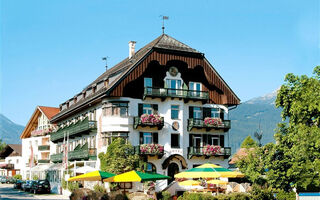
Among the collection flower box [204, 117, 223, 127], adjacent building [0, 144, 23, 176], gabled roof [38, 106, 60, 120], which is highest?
gabled roof [38, 106, 60, 120]

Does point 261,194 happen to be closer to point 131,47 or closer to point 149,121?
point 149,121

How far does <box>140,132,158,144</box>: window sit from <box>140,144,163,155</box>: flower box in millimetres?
1541

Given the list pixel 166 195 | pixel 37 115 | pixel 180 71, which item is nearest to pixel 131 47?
pixel 180 71

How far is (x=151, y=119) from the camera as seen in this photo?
45844 mm

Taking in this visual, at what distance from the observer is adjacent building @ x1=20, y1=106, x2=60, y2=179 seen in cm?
6894

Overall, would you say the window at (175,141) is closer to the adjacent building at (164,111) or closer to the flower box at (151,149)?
the adjacent building at (164,111)

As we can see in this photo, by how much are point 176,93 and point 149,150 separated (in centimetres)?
674

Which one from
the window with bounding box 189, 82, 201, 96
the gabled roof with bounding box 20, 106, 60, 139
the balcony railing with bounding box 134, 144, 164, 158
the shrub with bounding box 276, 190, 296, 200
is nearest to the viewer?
the shrub with bounding box 276, 190, 296, 200

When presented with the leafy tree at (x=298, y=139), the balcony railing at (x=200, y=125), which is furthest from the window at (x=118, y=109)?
the leafy tree at (x=298, y=139)

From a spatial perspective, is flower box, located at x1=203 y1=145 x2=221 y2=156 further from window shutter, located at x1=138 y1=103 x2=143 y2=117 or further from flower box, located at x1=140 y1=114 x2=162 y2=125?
window shutter, located at x1=138 y1=103 x2=143 y2=117

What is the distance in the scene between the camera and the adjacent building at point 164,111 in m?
46.0

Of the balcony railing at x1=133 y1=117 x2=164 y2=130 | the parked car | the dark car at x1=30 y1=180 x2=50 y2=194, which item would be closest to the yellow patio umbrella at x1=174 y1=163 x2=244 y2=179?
the balcony railing at x1=133 y1=117 x2=164 y2=130

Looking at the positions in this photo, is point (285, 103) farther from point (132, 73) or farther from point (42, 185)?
point (42, 185)

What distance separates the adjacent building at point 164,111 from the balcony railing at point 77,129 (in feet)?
0.35
